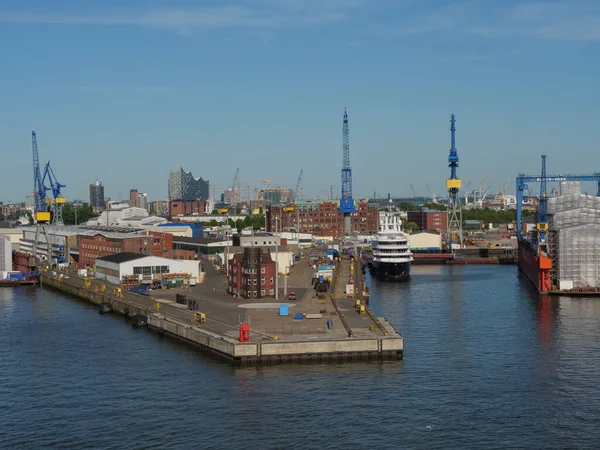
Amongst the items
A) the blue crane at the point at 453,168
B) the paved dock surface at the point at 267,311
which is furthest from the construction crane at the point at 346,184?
the paved dock surface at the point at 267,311

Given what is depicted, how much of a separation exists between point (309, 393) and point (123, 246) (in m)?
41.6

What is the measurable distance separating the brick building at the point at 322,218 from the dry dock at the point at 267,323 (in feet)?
218

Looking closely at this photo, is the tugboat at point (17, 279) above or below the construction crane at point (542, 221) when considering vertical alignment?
below

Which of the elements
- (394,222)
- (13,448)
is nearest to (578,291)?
(394,222)

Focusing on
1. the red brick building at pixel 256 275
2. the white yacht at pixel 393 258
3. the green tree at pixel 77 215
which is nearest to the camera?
the red brick building at pixel 256 275

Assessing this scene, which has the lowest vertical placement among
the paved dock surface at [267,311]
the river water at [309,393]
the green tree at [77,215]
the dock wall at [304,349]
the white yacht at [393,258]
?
the river water at [309,393]

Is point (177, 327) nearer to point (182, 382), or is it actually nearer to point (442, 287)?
point (182, 382)

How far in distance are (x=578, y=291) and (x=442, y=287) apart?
1018 cm

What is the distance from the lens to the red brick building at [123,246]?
6606 centimetres

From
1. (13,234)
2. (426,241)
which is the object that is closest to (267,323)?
(426,241)

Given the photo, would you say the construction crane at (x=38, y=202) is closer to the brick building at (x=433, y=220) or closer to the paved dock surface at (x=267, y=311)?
the paved dock surface at (x=267, y=311)

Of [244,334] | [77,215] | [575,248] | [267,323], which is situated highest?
[77,215]

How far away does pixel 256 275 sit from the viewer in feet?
150

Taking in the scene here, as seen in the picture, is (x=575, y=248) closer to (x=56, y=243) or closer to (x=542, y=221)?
(x=542, y=221)
